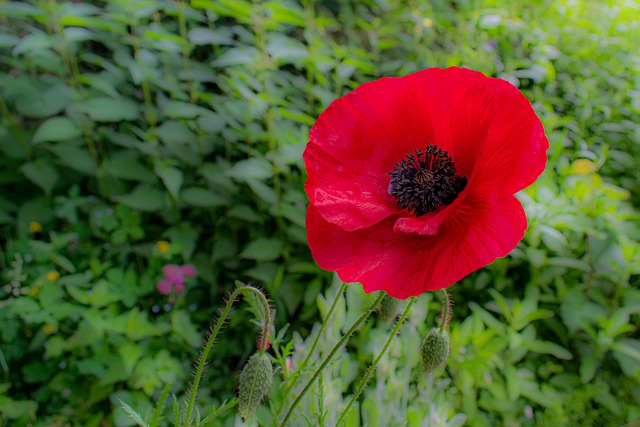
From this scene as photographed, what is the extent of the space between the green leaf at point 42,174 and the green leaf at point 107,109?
32cm

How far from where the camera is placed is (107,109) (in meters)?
1.88

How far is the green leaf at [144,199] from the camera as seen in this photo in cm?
193

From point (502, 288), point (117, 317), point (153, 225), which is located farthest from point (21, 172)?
point (502, 288)

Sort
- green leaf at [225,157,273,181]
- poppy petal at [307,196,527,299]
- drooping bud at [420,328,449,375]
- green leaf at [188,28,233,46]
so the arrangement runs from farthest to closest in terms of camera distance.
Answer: green leaf at [188,28,233,46]
green leaf at [225,157,273,181]
drooping bud at [420,328,449,375]
poppy petal at [307,196,527,299]

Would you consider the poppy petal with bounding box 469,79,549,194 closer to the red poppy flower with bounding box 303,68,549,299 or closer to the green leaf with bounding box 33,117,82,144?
the red poppy flower with bounding box 303,68,549,299

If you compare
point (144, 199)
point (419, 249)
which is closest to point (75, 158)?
point (144, 199)

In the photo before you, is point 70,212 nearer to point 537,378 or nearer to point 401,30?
point 537,378

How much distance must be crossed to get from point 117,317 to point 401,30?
7.47 ft

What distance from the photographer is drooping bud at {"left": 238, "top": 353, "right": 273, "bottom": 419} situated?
71 cm

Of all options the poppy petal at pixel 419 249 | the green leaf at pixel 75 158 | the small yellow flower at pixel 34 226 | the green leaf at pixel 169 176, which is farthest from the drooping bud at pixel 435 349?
the small yellow flower at pixel 34 226

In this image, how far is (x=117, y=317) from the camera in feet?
5.42

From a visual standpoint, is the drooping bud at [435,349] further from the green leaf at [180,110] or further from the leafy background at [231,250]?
the green leaf at [180,110]

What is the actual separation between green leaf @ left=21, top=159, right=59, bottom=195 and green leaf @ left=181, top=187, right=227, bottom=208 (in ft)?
1.77

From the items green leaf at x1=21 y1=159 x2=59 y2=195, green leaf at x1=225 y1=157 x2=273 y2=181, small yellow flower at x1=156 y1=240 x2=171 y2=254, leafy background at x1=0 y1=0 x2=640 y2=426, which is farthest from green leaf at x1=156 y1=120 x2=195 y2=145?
green leaf at x1=21 y1=159 x2=59 y2=195
